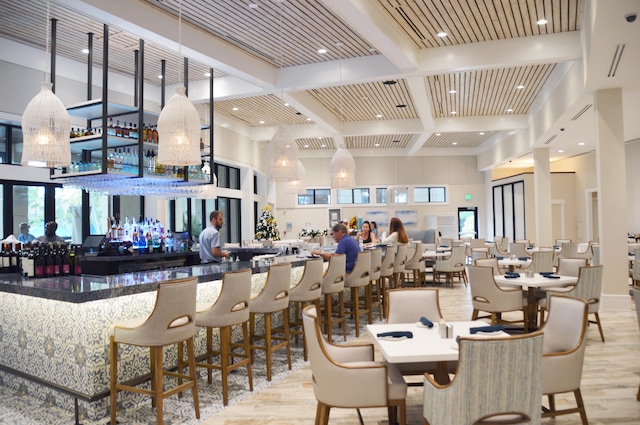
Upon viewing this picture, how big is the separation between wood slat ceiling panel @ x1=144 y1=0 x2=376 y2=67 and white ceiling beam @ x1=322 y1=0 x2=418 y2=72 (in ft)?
1.76

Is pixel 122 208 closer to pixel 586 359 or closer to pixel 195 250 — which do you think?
pixel 195 250

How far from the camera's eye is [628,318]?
7.65 metres

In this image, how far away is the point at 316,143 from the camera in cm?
1762

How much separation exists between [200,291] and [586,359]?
4.27 m

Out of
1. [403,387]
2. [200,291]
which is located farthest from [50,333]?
[403,387]

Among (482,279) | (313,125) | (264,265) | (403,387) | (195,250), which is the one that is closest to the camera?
(403,387)

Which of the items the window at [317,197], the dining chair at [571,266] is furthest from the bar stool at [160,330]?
the window at [317,197]

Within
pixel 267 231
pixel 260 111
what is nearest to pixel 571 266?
pixel 267 231

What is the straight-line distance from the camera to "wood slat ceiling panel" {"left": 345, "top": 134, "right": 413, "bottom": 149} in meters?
16.3

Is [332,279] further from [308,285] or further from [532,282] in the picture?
[532,282]

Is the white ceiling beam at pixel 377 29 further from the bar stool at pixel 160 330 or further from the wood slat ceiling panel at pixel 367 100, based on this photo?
the bar stool at pixel 160 330

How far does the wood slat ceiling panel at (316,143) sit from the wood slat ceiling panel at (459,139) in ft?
11.3

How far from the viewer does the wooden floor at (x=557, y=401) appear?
12.7 feet

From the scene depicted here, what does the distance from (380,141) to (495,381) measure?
15322 mm
